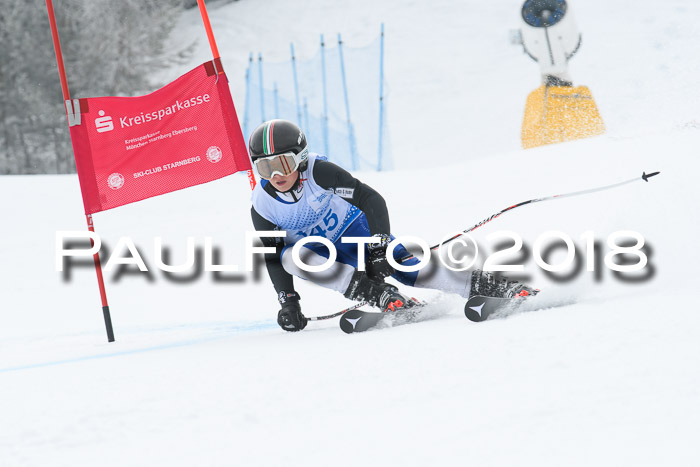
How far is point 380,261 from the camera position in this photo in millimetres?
3270

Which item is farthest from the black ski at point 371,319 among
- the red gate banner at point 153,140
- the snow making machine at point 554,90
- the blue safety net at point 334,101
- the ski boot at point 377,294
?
the blue safety net at point 334,101

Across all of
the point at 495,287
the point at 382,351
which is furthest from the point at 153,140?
the point at 382,351

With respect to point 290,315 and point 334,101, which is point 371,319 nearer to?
point 290,315

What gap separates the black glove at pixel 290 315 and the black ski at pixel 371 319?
519mm

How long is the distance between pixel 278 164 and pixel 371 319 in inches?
32.8

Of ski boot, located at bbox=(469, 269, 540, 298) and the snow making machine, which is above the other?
the snow making machine

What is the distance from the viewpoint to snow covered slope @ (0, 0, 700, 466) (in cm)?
141

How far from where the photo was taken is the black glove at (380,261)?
327 centimetres

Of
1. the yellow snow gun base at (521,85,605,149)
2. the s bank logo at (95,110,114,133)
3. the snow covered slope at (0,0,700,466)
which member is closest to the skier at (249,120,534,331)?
the snow covered slope at (0,0,700,466)

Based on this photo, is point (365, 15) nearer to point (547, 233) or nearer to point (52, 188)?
point (52, 188)

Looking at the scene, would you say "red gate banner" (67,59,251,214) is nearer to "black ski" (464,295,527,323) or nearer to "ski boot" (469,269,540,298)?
"ski boot" (469,269,540,298)

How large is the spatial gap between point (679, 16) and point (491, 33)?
20.0 ft

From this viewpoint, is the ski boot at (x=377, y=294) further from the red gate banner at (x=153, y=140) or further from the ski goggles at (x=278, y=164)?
the red gate banner at (x=153, y=140)

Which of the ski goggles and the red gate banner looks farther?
the red gate banner
